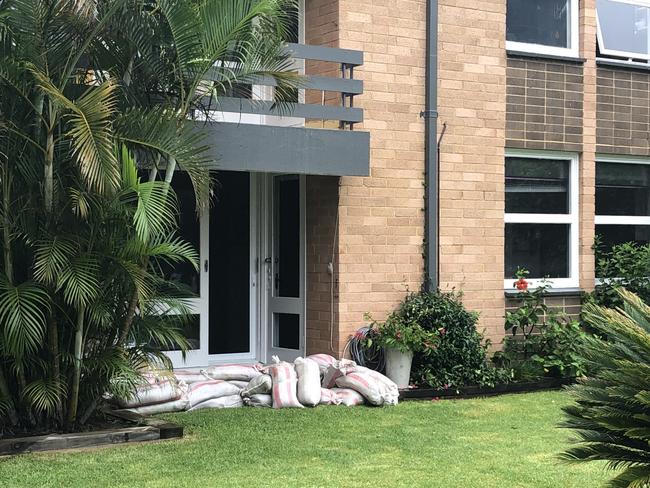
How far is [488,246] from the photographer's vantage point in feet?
39.4

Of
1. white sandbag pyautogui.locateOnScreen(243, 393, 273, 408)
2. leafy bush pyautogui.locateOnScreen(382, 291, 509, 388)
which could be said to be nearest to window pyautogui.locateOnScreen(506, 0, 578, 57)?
leafy bush pyautogui.locateOnScreen(382, 291, 509, 388)

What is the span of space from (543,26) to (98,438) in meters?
8.27

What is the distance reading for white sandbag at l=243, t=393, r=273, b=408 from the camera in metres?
9.70

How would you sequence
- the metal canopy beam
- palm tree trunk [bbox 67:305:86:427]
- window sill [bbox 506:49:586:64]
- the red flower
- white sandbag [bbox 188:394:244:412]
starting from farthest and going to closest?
window sill [bbox 506:49:586:64]
the red flower
white sandbag [bbox 188:394:244:412]
the metal canopy beam
palm tree trunk [bbox 67:305:86:427]

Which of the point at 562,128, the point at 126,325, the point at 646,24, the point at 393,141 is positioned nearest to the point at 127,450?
the point at 126,325

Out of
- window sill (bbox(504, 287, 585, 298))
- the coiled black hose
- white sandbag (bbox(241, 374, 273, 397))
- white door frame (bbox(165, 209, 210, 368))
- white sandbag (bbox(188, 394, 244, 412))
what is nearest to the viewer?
white sandbag (bbox(188, 394, 244, 412))

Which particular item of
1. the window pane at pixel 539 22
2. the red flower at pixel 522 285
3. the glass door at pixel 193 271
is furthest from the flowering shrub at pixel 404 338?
the window pane at pixel 539 22

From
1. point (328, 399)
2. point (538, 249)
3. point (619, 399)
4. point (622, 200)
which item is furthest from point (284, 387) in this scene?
point (622, 200)

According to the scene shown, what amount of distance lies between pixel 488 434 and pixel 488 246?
12.8ft

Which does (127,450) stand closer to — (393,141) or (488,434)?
(488,434)

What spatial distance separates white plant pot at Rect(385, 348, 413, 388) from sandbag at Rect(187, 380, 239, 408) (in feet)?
5.84

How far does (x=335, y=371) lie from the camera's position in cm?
1015

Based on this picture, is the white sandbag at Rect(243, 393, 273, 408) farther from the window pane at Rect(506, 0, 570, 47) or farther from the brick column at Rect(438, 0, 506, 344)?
the window pane at Rect(506, 0, 570, 47)

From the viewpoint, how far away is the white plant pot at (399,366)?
34.6ft
